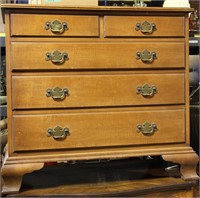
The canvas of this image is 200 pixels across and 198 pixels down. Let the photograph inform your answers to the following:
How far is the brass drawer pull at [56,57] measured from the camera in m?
1.30

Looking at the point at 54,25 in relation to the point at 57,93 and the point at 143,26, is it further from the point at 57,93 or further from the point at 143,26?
the point at 143,26

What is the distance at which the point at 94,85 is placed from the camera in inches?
52.8

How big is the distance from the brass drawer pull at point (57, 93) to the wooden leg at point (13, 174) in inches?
11.2

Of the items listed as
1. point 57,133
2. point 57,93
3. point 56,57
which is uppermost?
point 56,57

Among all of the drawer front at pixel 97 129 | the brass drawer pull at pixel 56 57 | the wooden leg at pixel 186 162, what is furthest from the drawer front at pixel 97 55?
the wooden leg at pixel 186 162

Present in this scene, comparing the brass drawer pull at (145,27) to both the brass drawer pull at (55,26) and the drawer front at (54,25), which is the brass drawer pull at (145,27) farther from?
the brass drawer pull at (55,26)

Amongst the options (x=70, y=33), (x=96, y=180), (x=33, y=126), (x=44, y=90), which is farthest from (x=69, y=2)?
(x=96, y=180)

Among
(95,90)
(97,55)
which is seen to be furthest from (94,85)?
(97,55)

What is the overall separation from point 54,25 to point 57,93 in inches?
10.9

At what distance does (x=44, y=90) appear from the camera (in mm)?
1307

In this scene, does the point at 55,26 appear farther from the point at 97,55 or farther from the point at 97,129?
the point at 97,129

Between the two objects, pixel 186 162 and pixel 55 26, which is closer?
pixel 55 26

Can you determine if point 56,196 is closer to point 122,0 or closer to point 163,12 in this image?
point 163,12

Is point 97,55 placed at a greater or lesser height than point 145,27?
lesser
